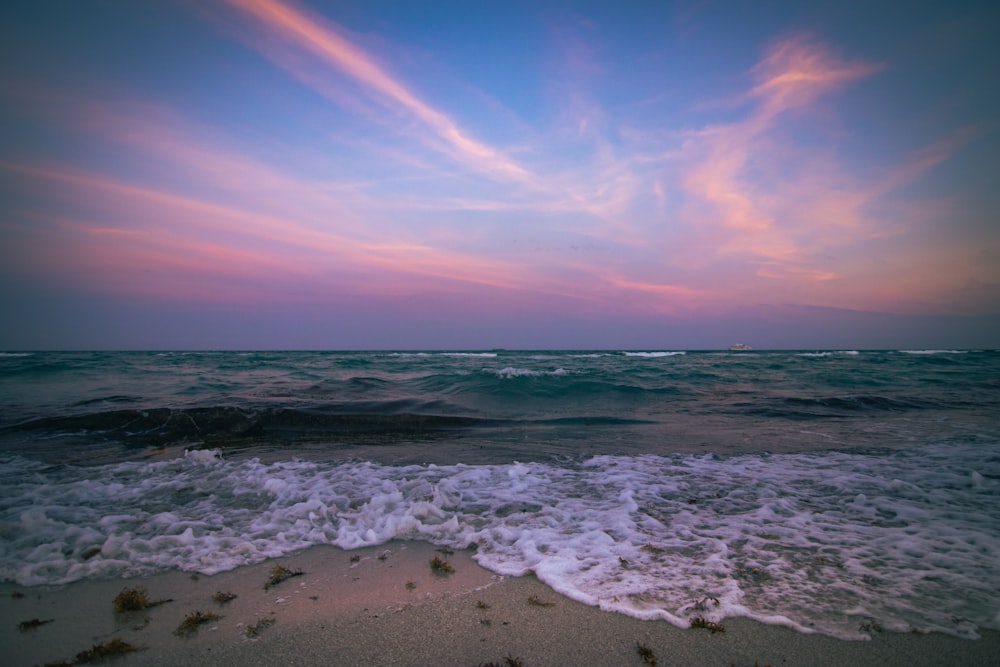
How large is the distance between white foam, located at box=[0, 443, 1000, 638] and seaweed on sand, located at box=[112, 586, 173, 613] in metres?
0.51

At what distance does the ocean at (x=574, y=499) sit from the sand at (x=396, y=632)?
0.16 meters

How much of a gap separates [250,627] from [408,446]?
19.0 ft

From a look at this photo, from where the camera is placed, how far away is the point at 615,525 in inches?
172

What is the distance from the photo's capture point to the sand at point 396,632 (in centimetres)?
244

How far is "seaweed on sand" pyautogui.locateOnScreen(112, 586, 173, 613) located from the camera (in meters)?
2.89

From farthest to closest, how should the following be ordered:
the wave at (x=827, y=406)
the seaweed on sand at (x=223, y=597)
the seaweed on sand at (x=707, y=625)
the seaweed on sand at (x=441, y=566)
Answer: the wave at (x=827, y=406), the seaweed on sand at (x=441, y=566), the seaweed on sand at (x=223, y=597), the seaweed on sand at (x=707, y=625)

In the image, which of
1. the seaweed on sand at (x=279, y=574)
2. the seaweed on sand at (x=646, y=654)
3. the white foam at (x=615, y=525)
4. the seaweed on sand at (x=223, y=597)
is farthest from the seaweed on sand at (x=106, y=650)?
the seaweed on sand at (x=646, y=654)

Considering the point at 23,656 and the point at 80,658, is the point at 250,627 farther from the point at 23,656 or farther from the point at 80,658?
the point at 23,656

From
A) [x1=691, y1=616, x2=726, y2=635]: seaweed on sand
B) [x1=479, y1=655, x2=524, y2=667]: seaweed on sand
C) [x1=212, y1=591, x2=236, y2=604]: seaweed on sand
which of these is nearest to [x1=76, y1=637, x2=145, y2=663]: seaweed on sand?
[x1=212, y1=591, x2=236, y2=604]: seaweed on sand

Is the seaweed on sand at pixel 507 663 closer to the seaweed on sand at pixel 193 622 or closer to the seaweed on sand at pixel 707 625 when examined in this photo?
the seaweed on sand at pixel 707 625

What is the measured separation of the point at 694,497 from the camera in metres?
5.29

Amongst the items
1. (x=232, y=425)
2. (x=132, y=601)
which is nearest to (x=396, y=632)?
(x=132, y=601)

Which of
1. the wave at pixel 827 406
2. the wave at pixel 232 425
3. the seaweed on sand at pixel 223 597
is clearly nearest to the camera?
the seaweed on sand at pixel 223 597

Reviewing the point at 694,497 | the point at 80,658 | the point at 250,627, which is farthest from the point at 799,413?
the point at 80,658
